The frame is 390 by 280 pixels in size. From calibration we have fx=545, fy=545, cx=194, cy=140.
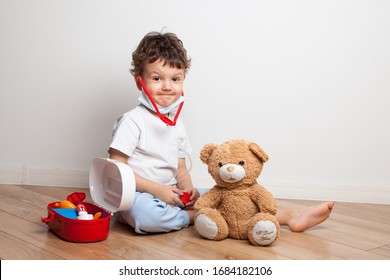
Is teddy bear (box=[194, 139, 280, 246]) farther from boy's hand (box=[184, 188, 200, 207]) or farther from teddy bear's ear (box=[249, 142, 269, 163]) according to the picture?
boy's hand (box=[184, 188, 200, 207])

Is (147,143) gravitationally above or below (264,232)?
above

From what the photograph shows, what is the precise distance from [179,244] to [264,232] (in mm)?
194

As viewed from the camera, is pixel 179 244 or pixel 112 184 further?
pixel 112 184

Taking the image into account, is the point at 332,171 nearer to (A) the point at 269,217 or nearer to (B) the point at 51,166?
(A) the point at 269,217

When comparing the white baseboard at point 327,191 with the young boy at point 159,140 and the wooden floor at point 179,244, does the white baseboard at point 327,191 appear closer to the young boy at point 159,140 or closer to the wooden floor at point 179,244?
the wooden floor at point 179,244

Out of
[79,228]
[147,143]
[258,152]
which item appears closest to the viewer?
[79,228]

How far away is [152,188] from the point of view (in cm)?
138

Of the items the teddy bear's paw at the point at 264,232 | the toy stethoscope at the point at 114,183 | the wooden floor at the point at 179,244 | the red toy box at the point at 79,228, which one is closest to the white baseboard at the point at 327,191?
the wooden floor at the point at 179,244

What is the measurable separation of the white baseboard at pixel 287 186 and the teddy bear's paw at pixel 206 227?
0.58 meters

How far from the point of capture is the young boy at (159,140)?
4.50 ft

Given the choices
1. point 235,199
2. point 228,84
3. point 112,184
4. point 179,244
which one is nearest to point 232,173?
point 235,199

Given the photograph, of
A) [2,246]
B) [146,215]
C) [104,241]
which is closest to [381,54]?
[146,215]

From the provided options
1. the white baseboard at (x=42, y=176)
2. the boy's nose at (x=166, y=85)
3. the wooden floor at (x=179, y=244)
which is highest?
the boy's nose at (x=166, y=85)

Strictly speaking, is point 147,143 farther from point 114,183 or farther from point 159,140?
point 114,183
